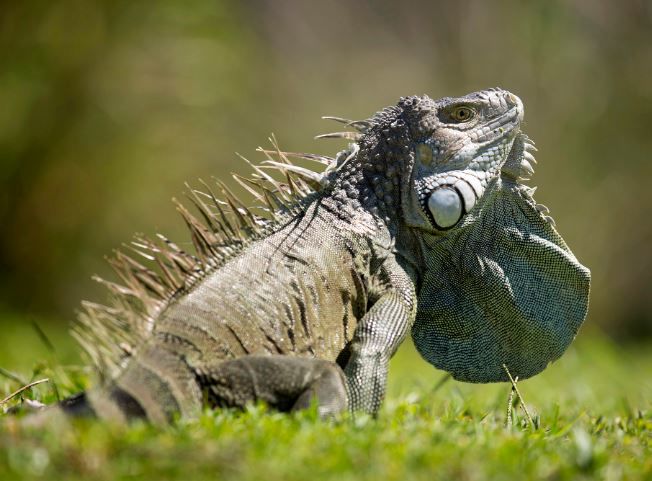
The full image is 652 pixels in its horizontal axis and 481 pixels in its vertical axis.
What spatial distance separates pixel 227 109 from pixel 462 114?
9.66 metres

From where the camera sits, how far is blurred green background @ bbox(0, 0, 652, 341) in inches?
494

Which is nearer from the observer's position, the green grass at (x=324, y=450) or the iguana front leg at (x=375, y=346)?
the green grass at (x=324, y=450)

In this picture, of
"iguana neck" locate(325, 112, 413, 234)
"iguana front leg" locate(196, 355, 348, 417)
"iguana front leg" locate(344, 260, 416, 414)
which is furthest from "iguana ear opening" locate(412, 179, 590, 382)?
"iguana front leg" locate(196, 355, 348, 417)

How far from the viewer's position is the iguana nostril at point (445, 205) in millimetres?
4312

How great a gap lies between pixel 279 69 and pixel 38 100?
5.44 metres

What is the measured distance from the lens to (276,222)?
418 cm

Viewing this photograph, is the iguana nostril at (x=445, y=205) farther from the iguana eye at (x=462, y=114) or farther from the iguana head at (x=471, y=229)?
the iguana eye at (x=462, y=114)

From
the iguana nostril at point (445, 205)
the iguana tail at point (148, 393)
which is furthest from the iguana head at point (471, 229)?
the iguana tail at point (148, 393)

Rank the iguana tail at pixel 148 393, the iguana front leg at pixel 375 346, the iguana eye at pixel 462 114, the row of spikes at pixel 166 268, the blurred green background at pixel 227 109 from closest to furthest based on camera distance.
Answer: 1. the iguana tail at pixel 148 393
2. the row of spikes at pixel 166 268
3. the iguana front leg at pixel 375 346
4. the iguana eye at pixel 462 114
5. the blurred green background at pixel 227 109

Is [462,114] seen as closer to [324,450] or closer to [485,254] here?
[485,254]

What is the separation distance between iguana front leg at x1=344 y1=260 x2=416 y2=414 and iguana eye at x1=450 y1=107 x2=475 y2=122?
95 centimetres

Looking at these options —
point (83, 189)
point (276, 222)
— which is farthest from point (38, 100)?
point (276, 222)

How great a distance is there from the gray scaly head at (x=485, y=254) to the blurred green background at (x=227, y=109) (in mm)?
6509

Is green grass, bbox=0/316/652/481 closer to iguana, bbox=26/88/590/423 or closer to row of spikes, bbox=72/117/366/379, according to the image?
iguana, bbox=26/88/590/423
